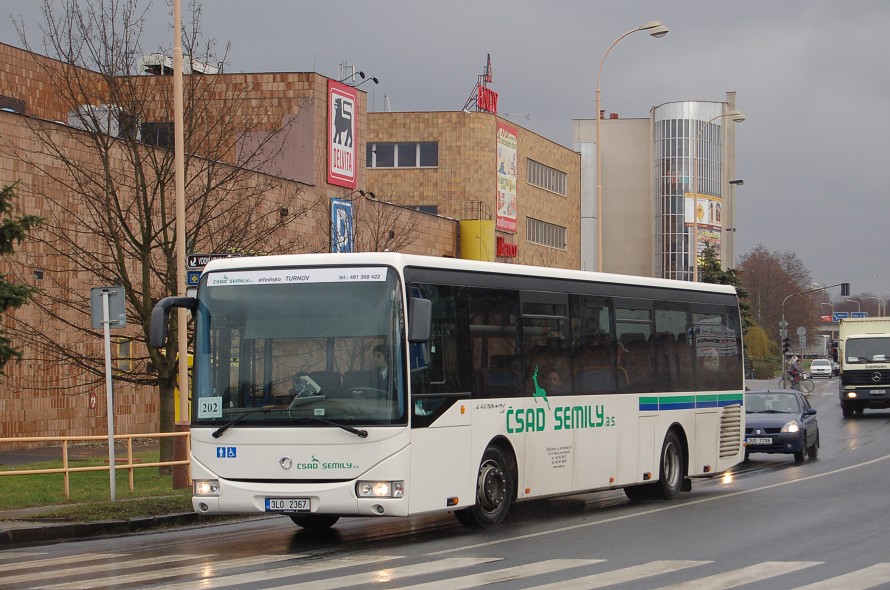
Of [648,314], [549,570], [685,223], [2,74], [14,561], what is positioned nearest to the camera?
[549,570]

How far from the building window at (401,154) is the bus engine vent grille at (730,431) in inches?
2013

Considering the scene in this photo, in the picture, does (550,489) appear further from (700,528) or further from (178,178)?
(178,178)

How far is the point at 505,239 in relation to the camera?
236ft

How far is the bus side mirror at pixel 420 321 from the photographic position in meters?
13.4

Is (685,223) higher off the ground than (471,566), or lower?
higher

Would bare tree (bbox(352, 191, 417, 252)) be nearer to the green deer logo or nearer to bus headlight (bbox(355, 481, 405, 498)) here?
the green deer logo

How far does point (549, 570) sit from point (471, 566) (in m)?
0.74

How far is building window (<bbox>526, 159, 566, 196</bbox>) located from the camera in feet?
255

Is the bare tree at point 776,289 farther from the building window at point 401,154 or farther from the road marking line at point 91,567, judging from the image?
the road marking line at point 91,567

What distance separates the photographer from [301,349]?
44.5 feet

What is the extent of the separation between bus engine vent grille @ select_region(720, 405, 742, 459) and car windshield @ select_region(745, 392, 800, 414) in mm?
7730

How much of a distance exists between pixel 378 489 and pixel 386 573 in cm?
180

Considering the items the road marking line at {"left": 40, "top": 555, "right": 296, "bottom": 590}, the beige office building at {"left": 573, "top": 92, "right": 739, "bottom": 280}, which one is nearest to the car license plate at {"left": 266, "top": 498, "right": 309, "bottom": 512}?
the road marking line at {"left": 40, "top": 555, "right": 296, "bottom": 590}

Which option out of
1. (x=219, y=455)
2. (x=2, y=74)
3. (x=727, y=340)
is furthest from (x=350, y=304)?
(x=2, y=74)
